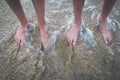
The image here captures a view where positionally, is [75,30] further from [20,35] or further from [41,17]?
[20,35]

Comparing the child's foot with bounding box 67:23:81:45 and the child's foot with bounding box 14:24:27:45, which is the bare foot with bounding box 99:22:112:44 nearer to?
the child's foot with bounding box 67:23:81:45

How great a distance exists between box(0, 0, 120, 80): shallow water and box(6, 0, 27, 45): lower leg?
0.24 feet

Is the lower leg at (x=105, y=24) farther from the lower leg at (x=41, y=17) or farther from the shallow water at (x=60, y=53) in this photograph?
the lower leg at (x=41, y=17)

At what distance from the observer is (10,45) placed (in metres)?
2.64

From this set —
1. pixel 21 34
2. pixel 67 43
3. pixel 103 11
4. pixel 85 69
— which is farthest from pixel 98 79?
pixel 21 34

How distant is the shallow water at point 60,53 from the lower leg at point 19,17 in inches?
2.9

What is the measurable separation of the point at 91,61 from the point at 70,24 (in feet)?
2.20

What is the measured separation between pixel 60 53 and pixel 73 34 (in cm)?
29

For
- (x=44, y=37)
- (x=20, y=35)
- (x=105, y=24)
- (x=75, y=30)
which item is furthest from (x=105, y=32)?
(x=20, y=35)

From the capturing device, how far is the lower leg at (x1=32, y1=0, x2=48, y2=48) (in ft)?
7.35

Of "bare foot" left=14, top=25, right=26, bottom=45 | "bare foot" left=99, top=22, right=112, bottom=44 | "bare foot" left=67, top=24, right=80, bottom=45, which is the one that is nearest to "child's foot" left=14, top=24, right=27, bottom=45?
"bare foot" left=14, top=25, right=26, bottom=45

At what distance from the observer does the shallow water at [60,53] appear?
2283mm

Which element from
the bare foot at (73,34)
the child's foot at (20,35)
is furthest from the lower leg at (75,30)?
the child's foot at (20,35)

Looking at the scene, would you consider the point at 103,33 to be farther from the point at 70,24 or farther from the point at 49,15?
the point at 49,15
